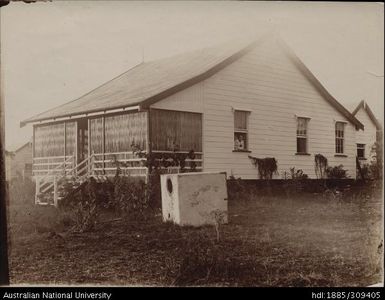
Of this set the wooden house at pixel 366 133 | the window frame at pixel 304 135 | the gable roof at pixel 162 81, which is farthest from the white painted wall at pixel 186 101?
the wooden house at pixel 366 133

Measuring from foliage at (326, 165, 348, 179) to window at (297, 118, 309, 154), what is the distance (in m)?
0.70

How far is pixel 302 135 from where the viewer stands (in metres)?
8.40

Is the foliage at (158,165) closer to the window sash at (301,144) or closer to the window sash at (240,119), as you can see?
the window sash at (240,119)

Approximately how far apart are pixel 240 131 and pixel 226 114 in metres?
0.64

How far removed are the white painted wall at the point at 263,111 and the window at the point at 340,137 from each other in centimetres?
10

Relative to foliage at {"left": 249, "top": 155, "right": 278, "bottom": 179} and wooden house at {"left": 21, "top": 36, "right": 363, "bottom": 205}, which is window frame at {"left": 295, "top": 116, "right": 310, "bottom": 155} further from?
foliage at {"left": 249, "top": 155, "right": 278, "bottom": 179}

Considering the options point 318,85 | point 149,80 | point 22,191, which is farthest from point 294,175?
point 22,191

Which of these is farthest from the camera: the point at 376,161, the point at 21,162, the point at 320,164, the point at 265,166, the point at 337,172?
the point at 337,172

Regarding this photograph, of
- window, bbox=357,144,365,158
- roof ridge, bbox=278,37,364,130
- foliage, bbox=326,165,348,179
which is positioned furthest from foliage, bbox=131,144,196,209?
window, bbox=357,144,365,158

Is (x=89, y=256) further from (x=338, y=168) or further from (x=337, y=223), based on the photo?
(x=338, y=168)

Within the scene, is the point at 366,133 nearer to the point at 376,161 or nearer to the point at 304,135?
the point at 376,161

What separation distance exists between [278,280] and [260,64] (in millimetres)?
4974

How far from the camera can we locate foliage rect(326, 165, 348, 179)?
873 cm

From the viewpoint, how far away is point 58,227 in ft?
24.3
